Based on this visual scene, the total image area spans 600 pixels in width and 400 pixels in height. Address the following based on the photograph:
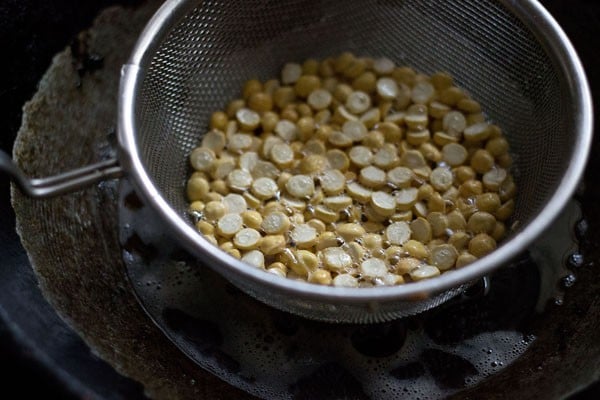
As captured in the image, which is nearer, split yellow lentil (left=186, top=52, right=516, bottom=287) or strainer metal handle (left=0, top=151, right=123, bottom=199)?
strainer metal handle (left=0, top=151, right=123, bottom=199)

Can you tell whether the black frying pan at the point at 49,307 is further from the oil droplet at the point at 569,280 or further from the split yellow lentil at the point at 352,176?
the split yellow lentil at the point at 352,176

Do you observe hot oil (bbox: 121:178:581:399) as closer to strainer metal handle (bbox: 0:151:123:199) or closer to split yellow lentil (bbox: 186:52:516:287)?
split yellow lentil (bbox: 186:52:516:287)

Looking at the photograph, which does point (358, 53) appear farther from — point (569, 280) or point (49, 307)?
point (49, 307)

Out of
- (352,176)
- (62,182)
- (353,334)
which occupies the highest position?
(62,182)

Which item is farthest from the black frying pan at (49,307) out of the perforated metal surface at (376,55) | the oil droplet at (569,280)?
the perforated metal surface at (376,55)

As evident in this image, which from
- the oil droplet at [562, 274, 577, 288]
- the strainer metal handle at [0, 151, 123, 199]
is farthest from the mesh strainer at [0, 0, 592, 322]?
the oil droplet at [562, 274, 577, 288]

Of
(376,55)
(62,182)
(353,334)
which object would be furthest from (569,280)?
(62,182)

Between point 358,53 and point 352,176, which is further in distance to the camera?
point 358,53

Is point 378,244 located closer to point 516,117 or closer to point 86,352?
point 516,117

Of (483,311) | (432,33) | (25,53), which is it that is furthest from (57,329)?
(432,33)
